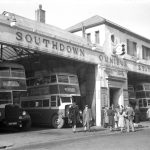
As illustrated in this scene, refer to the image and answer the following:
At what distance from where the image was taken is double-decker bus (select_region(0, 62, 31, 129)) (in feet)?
59.3

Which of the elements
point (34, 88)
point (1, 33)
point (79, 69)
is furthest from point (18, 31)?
point (79, 69)

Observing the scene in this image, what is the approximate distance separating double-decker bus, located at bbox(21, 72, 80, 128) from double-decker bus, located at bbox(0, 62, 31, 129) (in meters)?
2.81

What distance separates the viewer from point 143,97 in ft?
104

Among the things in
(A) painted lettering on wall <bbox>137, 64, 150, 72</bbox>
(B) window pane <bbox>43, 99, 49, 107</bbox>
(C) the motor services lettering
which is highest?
(C) the motor services lettering

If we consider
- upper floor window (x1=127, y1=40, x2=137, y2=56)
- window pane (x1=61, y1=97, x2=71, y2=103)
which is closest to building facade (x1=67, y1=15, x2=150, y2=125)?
upper floor window (x1=127, y1=40, x2=137, y2=56)

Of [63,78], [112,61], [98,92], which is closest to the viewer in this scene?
[63,78]

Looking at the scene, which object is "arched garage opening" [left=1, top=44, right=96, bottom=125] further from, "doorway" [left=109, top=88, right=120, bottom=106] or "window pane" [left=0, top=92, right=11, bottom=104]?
"window pane" [left=0, top=92, right=11, bottom=104]

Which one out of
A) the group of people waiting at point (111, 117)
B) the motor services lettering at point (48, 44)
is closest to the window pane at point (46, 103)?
the group of people waiting at point (111, 117)

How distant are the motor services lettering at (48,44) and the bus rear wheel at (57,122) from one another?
4.57 meters

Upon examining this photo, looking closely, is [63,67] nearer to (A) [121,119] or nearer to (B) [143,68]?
(A) [121,119]

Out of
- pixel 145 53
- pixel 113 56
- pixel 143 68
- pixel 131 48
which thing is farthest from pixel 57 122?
pixel 145 53

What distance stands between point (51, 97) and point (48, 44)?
4242 mm

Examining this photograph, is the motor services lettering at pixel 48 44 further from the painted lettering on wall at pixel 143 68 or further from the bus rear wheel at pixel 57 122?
the painted lettering on wall at pixel 143 68

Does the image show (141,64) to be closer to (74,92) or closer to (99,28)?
(99,28)
